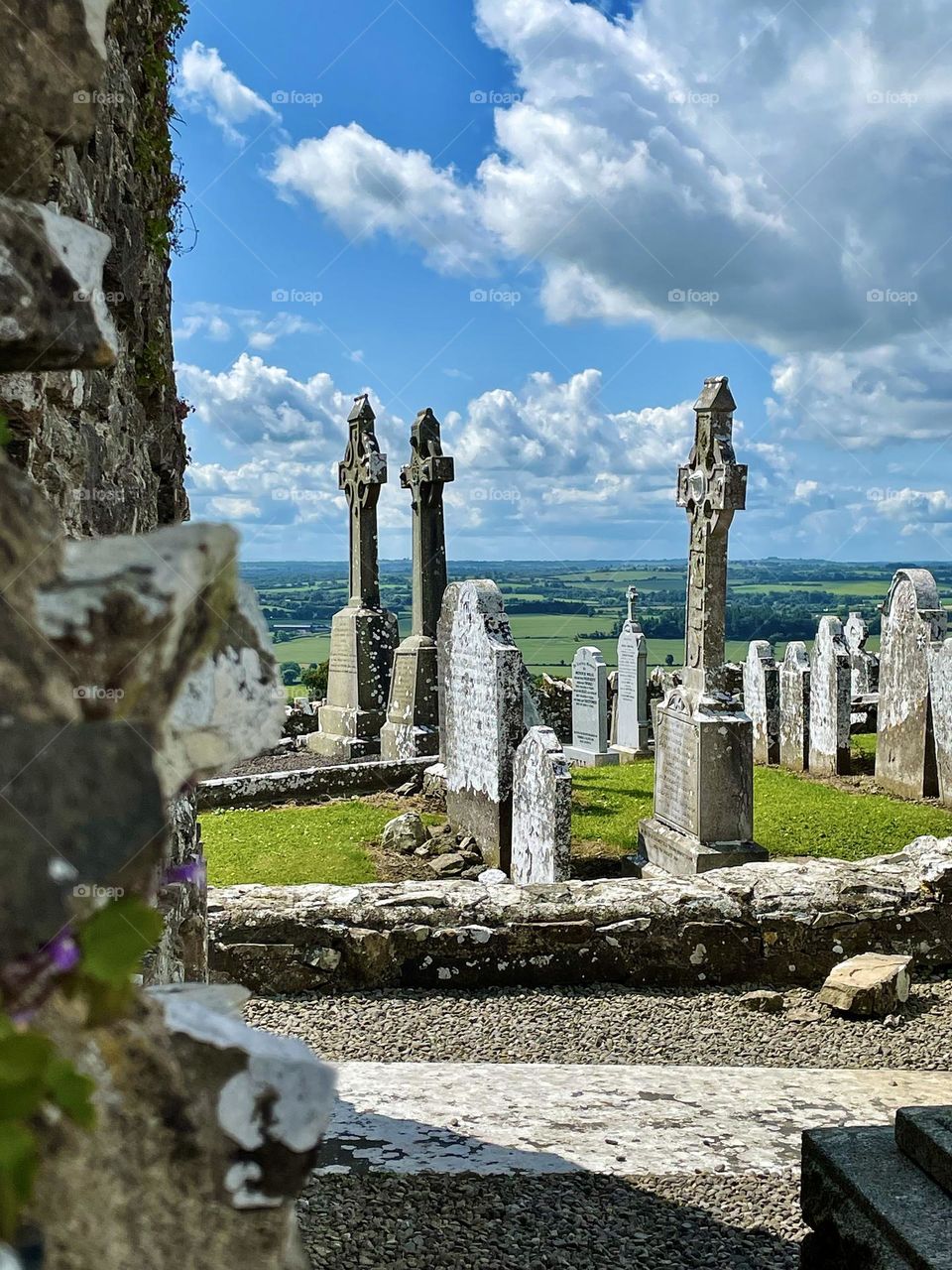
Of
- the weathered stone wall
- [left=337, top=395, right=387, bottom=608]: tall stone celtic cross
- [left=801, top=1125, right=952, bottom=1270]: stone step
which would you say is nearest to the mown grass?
[left=337, top=395, right=387, bottom=608]: tall stone celtic cross

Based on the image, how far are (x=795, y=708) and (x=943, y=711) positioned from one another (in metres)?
3.19

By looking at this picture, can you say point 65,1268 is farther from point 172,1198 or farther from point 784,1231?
point 784,1231

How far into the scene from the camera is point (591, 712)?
16.3 m

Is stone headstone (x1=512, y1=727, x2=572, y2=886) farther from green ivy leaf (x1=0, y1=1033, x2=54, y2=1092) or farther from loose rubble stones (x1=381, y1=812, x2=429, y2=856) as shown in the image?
green ivy leaf (x1=0, y1=1033, x2=54, y2=1092)

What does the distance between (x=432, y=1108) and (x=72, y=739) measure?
385cm

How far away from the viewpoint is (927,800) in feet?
41.7

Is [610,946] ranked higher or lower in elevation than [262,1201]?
lower

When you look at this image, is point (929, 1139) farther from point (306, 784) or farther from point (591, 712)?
point (591, 712)

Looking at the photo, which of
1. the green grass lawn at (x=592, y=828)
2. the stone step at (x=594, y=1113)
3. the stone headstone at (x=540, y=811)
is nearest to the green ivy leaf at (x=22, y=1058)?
the stone step at (x=594, y=1113)

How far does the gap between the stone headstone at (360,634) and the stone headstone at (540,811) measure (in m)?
6.48

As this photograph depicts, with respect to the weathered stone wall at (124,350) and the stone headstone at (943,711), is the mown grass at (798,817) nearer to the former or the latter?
the stone headstone at (943,711)

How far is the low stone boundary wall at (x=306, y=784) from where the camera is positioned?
11875 millimetres

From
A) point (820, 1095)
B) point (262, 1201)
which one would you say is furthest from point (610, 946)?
point (262, 1201)

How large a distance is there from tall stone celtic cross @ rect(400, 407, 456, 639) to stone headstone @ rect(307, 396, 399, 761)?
0.98 m
